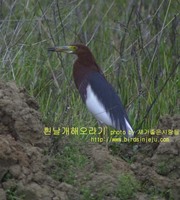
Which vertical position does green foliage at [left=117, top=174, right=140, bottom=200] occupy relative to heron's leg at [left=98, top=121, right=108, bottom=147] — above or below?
above

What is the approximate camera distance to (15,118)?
5238 mm

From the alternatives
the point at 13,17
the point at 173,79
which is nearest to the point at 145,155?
the point at 173,79

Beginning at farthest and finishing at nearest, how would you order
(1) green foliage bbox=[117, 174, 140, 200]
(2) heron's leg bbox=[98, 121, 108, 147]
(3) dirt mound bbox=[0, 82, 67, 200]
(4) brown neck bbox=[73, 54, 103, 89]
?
(4) brown neck bbox=[73, 54, 103, 89] < (2) heron's leg bbox=[98, 121, 108, 147] < (1) green foliage bbox=[117, 174, 140, 200] < (3) dirt mound bbox=[0, 82, 67, 200]

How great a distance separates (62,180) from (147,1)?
5244mm

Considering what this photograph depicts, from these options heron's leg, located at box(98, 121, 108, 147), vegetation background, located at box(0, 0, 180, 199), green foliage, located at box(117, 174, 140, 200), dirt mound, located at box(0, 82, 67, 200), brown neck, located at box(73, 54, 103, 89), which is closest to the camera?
dirt mound, located at box(0, 82, 67, 200)

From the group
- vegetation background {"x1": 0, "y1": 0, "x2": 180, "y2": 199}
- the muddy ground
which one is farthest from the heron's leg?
the muddy ground

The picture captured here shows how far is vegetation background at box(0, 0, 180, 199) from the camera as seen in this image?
22.3 feet

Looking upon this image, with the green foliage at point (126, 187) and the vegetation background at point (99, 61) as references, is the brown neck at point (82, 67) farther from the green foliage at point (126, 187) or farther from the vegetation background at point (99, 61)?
the green foliage at point (126, 187)

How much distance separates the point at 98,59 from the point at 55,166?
3.56 m

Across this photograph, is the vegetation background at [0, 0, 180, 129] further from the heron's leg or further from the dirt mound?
the dirt mound

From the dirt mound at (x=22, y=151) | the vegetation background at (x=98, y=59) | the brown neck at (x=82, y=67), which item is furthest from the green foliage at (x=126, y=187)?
the brown neck at (x=82, y=67)

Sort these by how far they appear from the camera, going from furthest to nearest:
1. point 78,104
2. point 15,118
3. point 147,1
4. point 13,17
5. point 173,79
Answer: point 147,1 → point 13,17 → point 173,79 → point 78,104 → point 15,118

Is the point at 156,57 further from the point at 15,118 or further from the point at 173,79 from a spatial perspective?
the point at 15,118

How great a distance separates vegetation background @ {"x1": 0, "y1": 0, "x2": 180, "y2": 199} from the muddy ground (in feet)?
1.38
